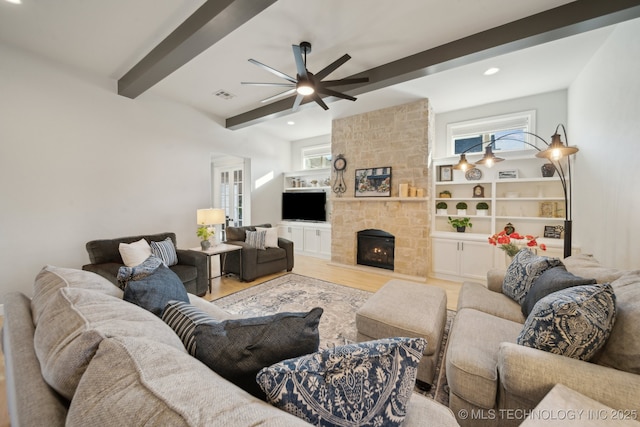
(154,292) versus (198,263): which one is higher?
(154,292)

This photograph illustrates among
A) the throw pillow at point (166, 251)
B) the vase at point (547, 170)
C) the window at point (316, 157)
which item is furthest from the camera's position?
the window at point (316, 157)

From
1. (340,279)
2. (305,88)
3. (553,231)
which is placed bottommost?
(340,279)

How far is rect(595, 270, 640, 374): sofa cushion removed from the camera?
1026 mm

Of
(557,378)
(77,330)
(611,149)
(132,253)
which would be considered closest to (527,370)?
(557,378)

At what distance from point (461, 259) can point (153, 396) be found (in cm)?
425

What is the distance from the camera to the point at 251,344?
2.60 ft

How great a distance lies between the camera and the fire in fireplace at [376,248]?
4.53 meters

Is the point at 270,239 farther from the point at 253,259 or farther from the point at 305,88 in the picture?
the point at 305,88

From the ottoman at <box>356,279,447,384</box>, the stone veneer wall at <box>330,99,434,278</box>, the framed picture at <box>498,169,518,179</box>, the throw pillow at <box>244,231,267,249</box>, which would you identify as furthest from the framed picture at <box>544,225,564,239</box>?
the throw pillow at <box>244,231,267,249</box>

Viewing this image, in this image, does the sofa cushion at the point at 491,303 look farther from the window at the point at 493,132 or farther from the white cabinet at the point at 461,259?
the window at the point at 493,132

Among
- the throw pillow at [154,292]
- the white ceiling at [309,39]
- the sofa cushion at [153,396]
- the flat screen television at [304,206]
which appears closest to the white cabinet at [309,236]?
the flat screen television at [304,206]

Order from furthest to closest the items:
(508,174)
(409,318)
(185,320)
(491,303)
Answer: (508,174) < (491,303) < (409,318) < (185,320)

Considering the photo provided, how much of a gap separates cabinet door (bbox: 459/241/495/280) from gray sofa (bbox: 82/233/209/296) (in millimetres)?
3813

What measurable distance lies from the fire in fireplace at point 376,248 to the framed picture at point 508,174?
6.36 ft
